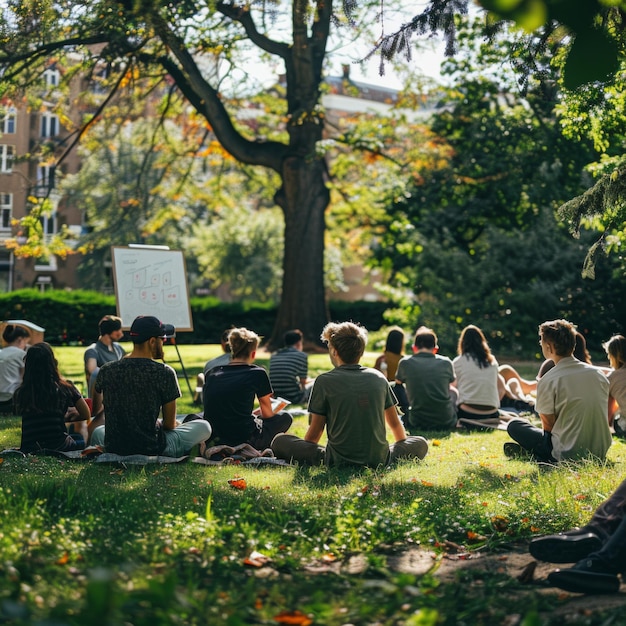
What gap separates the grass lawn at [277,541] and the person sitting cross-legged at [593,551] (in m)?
0.11

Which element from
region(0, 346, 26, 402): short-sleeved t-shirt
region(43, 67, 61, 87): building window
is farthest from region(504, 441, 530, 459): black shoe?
region(43, 67, 61, 87): building window

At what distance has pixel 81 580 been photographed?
3764 mm

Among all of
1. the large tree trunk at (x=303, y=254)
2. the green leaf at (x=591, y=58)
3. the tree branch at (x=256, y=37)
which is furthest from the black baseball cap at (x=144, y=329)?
the large tree trunk at (x=303, y=254)

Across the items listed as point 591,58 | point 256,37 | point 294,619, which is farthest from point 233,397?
point 256,37

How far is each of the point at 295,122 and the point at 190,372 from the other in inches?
252

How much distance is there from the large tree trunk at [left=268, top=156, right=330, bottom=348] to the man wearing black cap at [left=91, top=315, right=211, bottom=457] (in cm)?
1396

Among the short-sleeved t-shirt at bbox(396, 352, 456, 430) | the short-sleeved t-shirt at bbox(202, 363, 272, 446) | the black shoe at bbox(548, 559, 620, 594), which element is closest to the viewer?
the black shoe at bbox(548, 559, 620, 594)

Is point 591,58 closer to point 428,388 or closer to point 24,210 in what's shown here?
point 428,388

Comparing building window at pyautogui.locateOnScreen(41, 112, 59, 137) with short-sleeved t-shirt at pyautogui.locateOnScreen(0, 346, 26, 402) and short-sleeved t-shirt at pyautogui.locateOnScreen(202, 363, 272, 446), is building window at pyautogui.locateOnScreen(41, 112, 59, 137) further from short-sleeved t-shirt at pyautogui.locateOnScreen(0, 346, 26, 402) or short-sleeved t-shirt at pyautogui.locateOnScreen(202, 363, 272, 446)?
short-sleeved t-shirt at pyautogui.locateOnScreen(202, 363, 272, 446)

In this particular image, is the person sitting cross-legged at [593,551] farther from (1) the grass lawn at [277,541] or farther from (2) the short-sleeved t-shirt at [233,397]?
(2) the short-sleeved t-shirt at [233,397]

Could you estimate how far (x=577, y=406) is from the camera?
758cm

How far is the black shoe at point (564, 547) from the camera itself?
4652mm

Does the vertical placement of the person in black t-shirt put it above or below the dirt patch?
above

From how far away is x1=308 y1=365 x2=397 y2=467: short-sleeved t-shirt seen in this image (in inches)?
282
